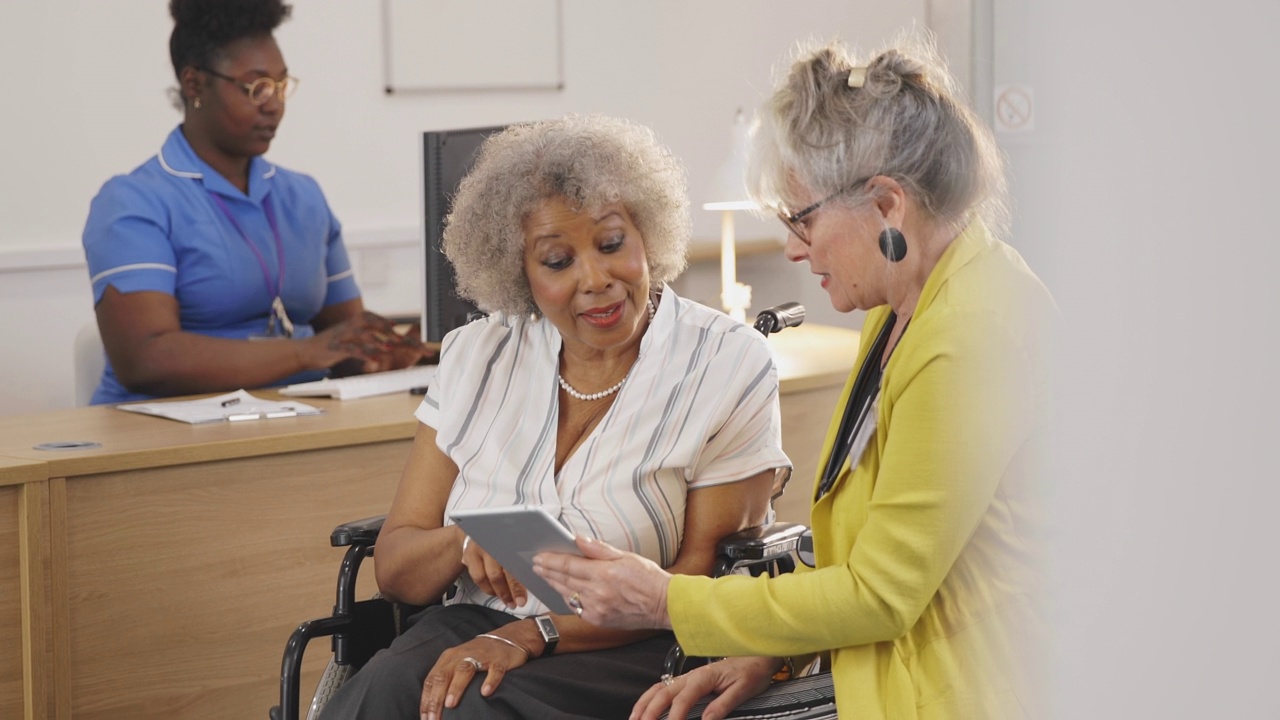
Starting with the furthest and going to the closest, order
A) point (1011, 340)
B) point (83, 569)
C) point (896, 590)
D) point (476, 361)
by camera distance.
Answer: point (83, 569) < point (476, 361) < point (896, 590) < point (1011, 340)

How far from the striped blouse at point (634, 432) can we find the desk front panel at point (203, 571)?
1.65ft

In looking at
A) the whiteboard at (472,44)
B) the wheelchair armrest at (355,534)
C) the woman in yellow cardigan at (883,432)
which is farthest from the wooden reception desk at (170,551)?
the whiteboard at (472,44)

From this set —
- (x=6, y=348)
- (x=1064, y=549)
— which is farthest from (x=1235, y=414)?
(x=6, y=348)

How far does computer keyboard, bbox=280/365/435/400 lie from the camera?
2.51 meters

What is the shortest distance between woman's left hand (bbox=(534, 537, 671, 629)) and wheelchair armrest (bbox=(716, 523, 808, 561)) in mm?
275

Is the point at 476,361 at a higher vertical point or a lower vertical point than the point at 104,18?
lower

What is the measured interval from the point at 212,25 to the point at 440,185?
1.03 metres

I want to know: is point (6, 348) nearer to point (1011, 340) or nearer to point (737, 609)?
point (737, 609)

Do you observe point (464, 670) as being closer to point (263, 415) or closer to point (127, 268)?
point (263, 415)

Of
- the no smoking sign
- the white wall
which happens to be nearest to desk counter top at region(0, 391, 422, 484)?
the white wall

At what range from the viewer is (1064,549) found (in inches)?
11.6

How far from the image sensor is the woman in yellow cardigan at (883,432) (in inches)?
43.4

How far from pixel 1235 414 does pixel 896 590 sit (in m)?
0.88

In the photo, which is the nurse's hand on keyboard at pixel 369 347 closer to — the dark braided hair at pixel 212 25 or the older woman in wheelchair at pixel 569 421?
the dark braided hair at pixel 212 25
